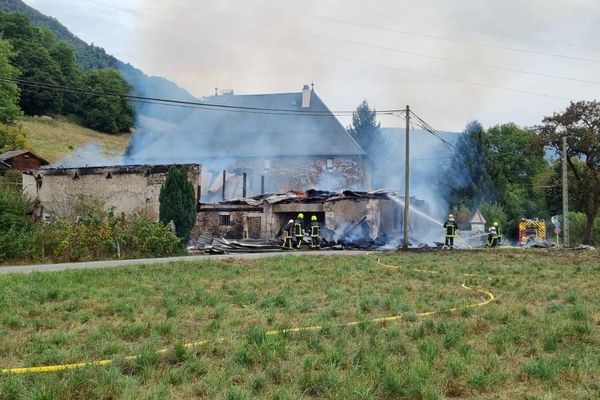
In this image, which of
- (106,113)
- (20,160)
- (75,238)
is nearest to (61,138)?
(106,113)

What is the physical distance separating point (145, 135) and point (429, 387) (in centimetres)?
5143

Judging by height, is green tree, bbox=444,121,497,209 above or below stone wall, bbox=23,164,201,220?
above

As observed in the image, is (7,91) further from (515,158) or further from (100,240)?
(515,158)

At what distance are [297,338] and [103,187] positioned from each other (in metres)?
25.7

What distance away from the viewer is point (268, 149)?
149 feet

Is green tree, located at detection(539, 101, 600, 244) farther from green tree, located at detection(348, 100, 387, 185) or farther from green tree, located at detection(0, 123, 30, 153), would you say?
green tree, located at detection(0, 123, 30, 153)

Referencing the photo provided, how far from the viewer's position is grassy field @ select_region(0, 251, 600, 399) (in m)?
4.89

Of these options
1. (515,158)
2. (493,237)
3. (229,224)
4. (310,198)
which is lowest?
(493,237)

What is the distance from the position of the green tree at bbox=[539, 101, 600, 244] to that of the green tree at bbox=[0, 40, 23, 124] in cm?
4466

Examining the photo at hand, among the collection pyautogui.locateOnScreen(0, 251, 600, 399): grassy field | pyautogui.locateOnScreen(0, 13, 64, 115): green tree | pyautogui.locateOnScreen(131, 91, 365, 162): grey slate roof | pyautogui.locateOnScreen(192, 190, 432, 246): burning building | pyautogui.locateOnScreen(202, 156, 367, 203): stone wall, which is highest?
pyautogui.locateOnScreen(0, 13, 64, 115): green tree

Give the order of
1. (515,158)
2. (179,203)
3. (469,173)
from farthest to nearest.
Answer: (515,158), (469,173), (179,203)

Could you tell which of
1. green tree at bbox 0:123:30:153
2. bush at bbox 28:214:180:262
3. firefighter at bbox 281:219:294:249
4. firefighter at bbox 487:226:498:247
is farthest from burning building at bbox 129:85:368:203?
bush at bbox 28:214:180:262

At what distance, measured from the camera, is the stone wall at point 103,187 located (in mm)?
28906

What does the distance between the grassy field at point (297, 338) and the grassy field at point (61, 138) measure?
50.5m
